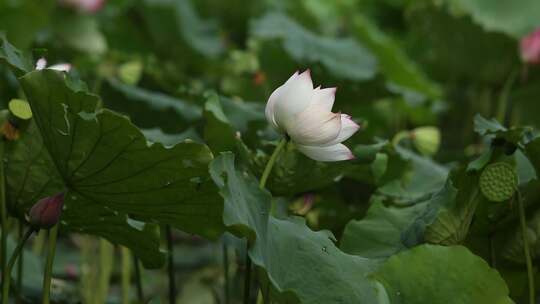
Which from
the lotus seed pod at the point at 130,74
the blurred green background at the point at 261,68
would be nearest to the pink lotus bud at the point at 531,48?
the blurred green background at the point at 261,68

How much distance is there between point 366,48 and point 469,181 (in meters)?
1.26

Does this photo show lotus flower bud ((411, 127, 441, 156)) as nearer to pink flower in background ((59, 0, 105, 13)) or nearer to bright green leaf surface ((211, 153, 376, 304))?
bright green leaf surface ((211, 153, 376, 304))

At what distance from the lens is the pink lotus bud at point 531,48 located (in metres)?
2.12

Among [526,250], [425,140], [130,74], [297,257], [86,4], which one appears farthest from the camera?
[86,4]

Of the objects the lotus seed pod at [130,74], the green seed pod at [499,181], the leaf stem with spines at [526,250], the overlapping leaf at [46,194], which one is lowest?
the lotus seed pod at [130,74]

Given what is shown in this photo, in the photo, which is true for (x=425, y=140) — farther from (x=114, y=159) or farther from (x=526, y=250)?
(x=114, y=159)

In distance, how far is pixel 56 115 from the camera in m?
0.94

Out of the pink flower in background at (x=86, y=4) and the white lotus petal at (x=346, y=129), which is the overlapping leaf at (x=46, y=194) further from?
the pink flower in background at (x=86, y=4)

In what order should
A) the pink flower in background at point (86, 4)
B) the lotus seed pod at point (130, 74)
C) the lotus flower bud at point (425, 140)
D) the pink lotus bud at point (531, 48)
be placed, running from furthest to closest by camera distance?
the pink flower in background at point (86, 4) < the pink lotus bud at point (531, 48) < the lotus seed pod at point (130, 74) < the lotus flower bud at point (425, 140)

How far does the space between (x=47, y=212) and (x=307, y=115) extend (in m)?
0.26

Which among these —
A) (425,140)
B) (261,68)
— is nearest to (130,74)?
(261,68)

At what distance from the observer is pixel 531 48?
2133 millimetres

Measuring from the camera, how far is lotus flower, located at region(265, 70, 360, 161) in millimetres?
935

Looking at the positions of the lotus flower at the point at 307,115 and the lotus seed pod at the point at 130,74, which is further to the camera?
the lotus seed pod at the point at 130,74
